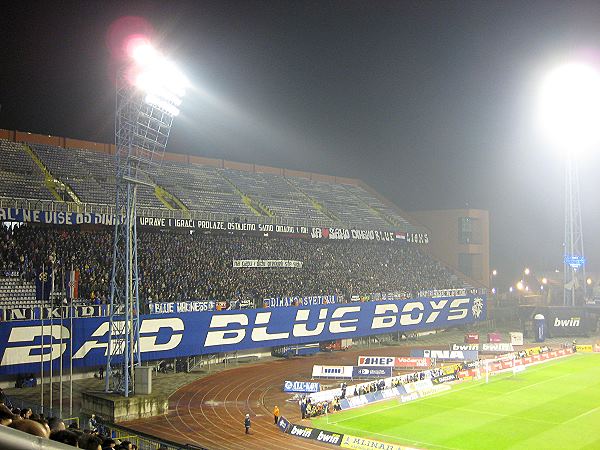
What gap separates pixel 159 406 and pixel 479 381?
21396 mm

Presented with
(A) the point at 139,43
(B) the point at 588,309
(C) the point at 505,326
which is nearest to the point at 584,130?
(B) the point at 588,309

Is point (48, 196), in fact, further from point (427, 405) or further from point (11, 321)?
point (427, 405)

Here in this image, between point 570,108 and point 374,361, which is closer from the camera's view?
point 374,361

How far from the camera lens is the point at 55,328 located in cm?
→ 3136

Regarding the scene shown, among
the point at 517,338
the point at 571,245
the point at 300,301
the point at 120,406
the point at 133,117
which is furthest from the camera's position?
the point at 571,245

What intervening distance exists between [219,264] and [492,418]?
24074 mm

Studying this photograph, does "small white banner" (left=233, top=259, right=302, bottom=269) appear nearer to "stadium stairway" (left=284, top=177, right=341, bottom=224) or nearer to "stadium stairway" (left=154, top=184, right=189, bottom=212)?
"stadium stairway" (left=154, top=184, right=189, bottom=212)

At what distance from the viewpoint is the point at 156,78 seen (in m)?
28.3

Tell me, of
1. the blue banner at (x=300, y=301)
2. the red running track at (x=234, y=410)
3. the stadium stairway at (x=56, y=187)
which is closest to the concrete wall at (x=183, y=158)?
the stadium stairway at (x=56, y=187)

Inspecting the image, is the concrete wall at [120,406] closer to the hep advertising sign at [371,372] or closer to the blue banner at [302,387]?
the blue banner at [302,387]

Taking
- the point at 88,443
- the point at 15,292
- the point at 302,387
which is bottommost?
the point at 302,387

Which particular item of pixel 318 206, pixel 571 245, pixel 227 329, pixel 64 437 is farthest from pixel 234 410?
pixel 571 245

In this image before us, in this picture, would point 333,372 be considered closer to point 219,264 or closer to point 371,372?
point 371,372

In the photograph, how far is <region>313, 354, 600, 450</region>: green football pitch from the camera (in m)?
25.4
